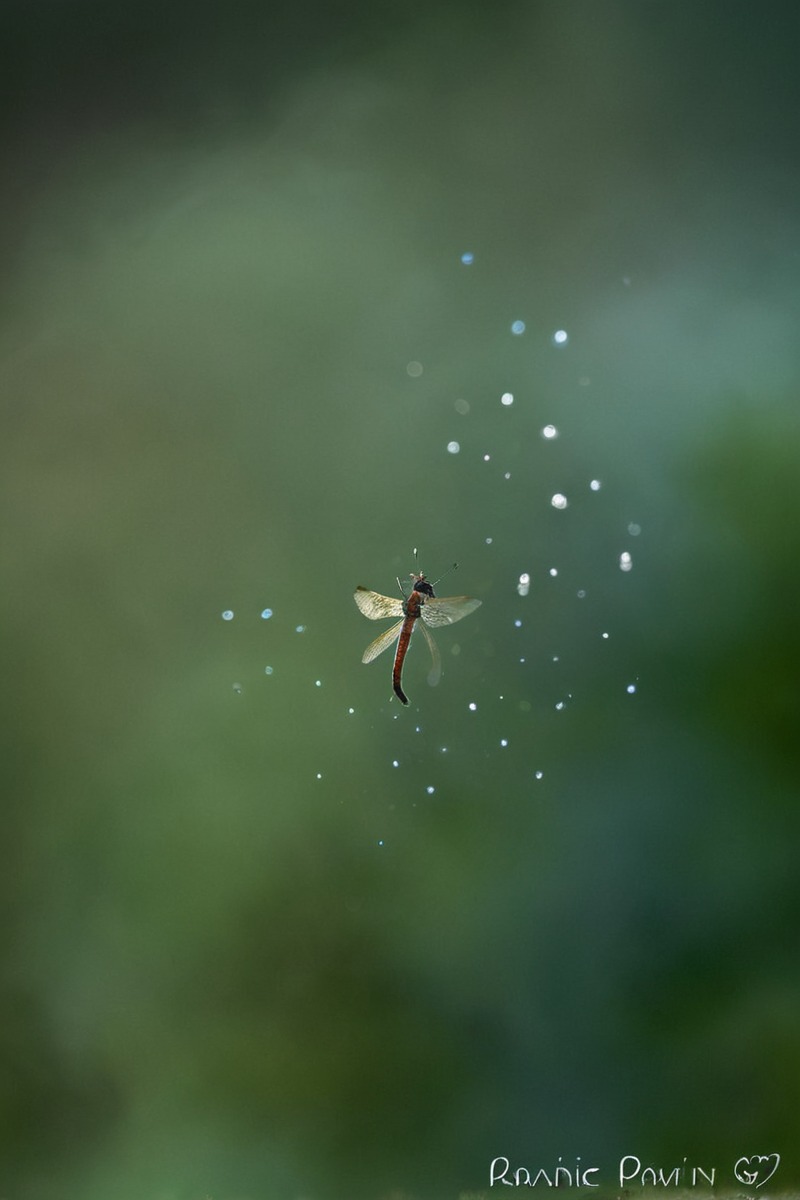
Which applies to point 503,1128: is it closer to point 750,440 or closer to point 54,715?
point 54,715

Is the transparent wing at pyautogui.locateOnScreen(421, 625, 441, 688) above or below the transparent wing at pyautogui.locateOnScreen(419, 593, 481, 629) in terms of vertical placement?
below

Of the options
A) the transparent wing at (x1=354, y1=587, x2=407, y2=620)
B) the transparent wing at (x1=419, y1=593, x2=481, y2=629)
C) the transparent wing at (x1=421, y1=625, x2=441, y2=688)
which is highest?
the transparent wing at (x1=354, y1=587, x2=407, y2=620)

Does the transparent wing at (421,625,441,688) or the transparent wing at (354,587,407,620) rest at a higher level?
the transparent wing at (354,587,407,620)

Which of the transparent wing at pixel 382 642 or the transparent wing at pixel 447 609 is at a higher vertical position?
the transparent wing at pixel 447 609

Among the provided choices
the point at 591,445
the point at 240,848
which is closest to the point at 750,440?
the point at 591,445
